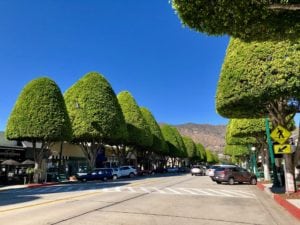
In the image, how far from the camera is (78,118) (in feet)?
143

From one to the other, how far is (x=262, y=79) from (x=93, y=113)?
28.9 meters

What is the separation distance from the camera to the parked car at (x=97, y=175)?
41.2 meters

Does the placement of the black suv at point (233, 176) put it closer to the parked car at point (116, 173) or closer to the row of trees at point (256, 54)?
the row of trees at point (256, 54)

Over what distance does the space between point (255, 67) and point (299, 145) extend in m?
4.58

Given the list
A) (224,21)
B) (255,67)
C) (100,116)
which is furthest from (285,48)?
(100,116)

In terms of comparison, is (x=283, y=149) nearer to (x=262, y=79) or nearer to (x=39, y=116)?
(x=262, y=79)

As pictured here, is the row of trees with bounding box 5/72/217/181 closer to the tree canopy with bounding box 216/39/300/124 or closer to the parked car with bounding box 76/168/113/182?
the parked car with bounding box 76/168/113/182

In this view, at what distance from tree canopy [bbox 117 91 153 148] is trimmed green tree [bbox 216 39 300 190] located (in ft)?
114

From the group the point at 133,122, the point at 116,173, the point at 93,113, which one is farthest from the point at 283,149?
the point at 133,122

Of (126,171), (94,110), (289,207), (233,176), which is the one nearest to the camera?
(289,207)

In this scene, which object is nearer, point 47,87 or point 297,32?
point 297,32

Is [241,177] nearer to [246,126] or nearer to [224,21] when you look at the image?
[246,126]

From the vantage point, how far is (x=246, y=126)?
106 feet

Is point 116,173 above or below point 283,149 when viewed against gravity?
below
